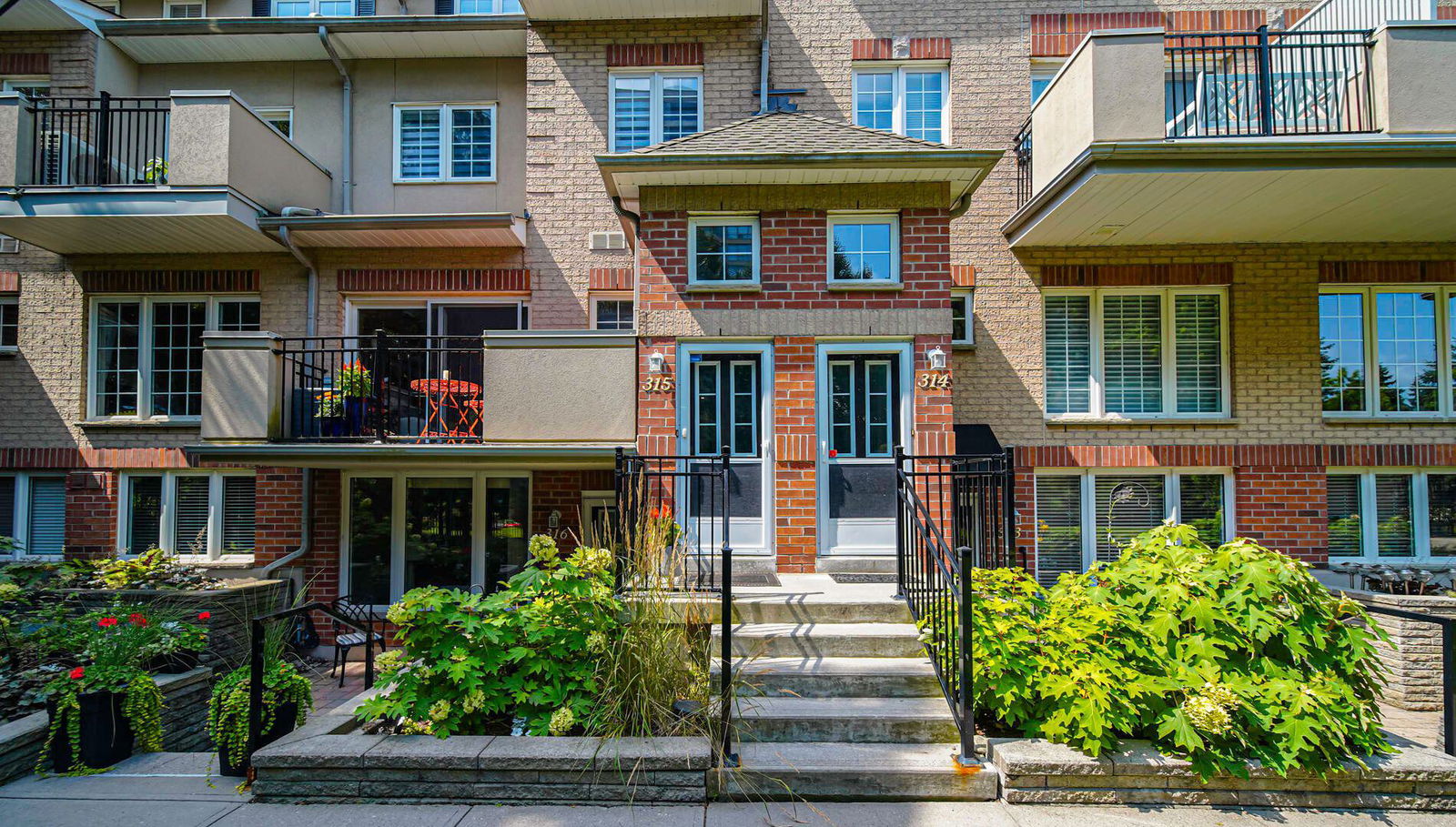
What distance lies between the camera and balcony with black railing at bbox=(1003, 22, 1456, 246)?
6.23 meters

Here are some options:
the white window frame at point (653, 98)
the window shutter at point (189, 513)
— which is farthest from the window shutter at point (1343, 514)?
the window shutter at point (189, 513)

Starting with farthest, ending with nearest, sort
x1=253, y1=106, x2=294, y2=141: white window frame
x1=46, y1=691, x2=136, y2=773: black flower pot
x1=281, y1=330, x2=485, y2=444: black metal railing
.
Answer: x1=253, y1=106, x2=294, y2=141: white window frame
x1=281, y1=330, x2=485, y2=444: black metal railing
x1=46, y1=691, x2=136, y2=773: black flower pot

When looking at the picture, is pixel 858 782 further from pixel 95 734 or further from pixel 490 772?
pixel 95 734

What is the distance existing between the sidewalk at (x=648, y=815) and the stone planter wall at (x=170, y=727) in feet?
1.19

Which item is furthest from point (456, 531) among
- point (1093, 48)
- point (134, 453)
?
point (1093, 48)

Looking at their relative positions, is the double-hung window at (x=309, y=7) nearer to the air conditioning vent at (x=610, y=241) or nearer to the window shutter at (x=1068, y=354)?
the air conditioning vent at (x=610, y=241)

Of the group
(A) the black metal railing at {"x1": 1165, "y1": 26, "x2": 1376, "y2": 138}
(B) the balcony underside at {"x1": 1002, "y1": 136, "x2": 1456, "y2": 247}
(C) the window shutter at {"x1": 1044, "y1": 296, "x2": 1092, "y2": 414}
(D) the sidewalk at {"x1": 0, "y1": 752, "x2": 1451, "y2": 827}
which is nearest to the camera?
(D) the sidewalk at {"x1": 0, "y1": 752, "x2": 1451, "y2": 827}

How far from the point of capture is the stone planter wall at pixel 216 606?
7.04 m

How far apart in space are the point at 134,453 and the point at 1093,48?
1152 cm

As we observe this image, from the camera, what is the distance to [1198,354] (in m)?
8.09

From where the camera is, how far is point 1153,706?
398cm

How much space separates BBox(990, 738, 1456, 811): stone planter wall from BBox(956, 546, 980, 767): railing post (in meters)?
0.21

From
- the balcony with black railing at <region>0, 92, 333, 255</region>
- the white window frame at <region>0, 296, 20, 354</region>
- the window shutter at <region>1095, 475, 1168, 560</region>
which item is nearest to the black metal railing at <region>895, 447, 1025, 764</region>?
the window shutter at <region>1095, 475, 1168, 560</region>

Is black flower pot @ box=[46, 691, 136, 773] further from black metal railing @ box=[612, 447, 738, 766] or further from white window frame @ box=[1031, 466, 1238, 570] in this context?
white window frame @ box=[1031, 466, 1238, 570]
